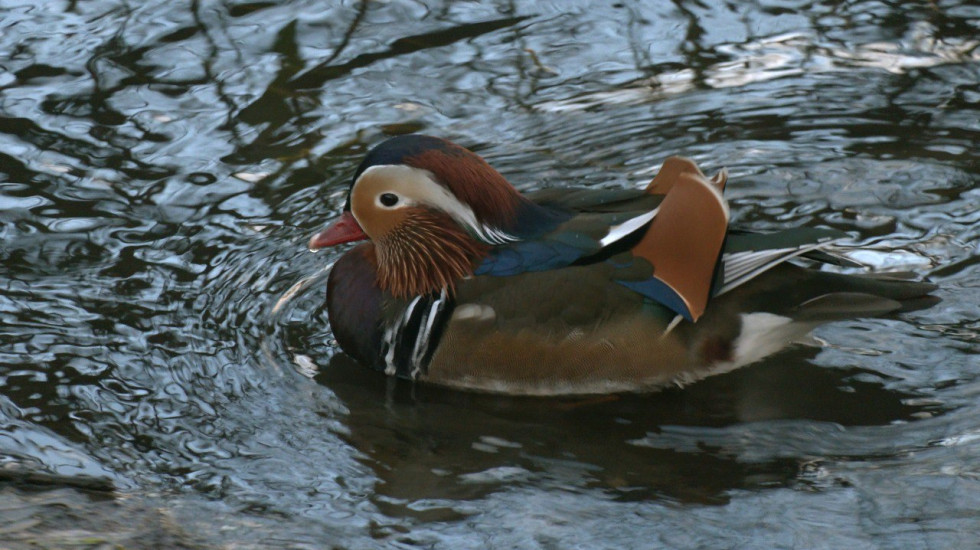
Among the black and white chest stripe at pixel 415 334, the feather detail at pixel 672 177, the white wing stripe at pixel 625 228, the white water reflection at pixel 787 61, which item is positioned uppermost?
the feather detail at pixel 672 177

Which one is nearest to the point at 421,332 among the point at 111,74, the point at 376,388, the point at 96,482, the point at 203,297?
the point at 376,388

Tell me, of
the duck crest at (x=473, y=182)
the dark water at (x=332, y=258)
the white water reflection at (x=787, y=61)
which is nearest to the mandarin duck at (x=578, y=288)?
the duck crest at (x=473, y=182)

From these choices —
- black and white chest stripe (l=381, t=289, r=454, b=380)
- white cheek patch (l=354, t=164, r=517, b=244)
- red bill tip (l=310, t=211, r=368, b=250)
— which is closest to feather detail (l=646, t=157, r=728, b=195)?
white cheek patch (l=354, t=164, r=517, b=244)

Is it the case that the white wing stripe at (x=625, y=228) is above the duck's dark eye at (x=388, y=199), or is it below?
below

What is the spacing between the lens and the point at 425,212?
16.6ft

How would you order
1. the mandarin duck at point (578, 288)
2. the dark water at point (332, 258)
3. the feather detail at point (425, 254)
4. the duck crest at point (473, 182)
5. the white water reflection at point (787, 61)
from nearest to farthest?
the dark water at point (332, 258) < the mandarin duck at point (578, 288) < the duck crest at point (473, 182) < the feather detail at point (425, 254) < the white water reflection at point (787, 61)

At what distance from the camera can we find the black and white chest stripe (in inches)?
191

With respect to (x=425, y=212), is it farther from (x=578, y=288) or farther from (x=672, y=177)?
(x=672, y=177)

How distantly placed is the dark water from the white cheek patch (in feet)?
2.23

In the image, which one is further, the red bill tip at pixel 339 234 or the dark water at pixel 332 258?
the red bill tip at pixel 339 234

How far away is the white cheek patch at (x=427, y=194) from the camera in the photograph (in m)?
4.80

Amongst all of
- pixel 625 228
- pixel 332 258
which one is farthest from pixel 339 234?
Result: pixel 625 228

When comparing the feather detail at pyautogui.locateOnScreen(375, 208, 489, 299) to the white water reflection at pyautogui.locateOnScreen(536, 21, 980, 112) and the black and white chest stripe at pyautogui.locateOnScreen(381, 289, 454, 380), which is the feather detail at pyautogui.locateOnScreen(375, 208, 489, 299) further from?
the white water reflection at pyautogui.locateOnScreen(536, 21, 980, 112)

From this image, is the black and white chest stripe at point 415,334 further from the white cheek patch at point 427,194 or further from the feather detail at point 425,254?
the white cheek patch at point 427,194
